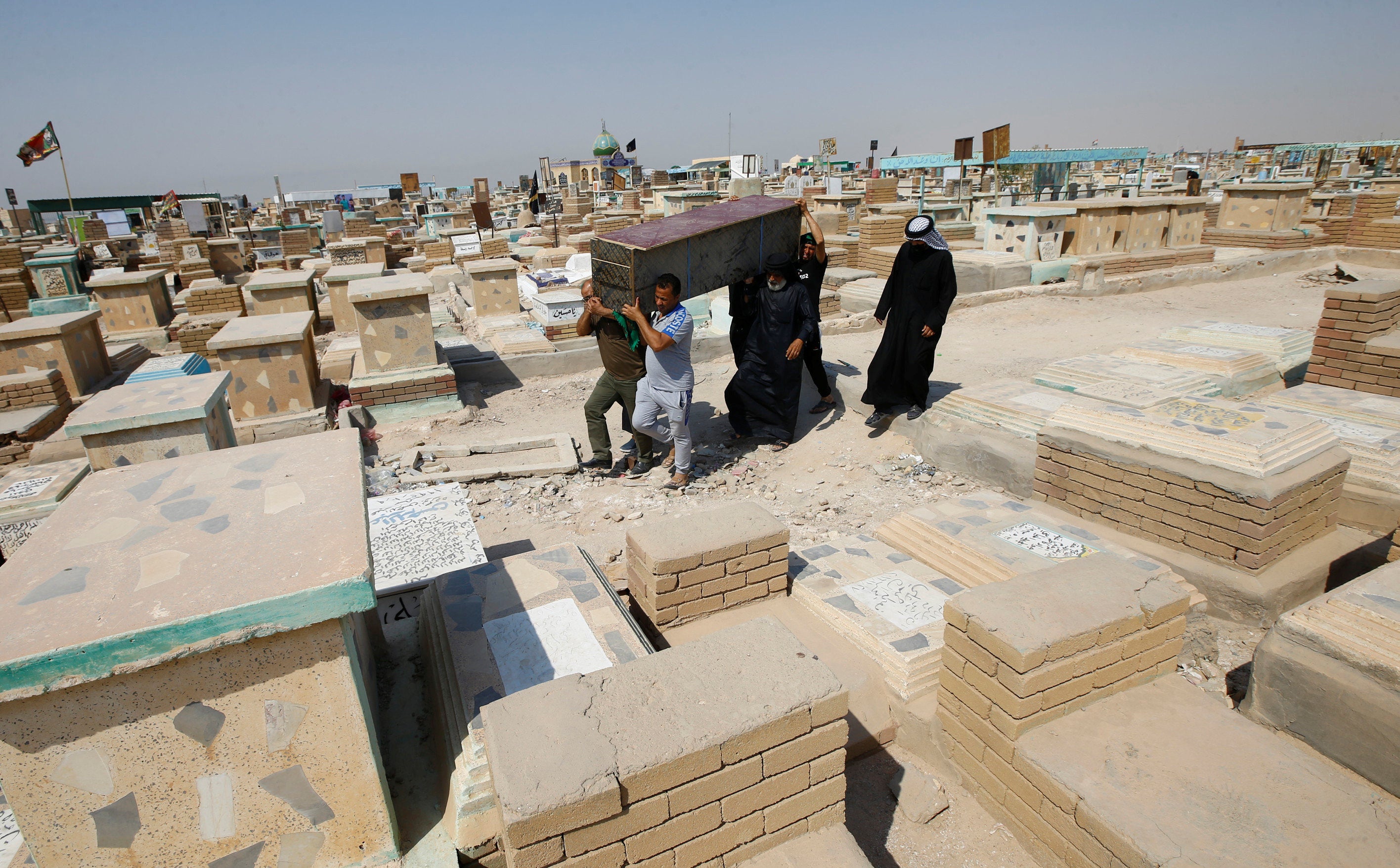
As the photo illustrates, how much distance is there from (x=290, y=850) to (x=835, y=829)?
156 cm

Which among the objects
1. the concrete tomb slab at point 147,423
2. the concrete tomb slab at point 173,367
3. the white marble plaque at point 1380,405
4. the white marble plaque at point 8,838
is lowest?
the white marble plaque at point 8,838

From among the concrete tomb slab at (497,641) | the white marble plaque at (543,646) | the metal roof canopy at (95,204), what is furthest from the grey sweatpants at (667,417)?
the metal roof canopy at (95,204)

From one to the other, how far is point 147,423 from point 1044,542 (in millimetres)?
4670

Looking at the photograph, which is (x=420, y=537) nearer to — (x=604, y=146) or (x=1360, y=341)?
(x=1360, y=341)

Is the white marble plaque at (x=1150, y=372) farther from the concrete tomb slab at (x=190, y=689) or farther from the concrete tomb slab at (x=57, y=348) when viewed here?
the concrete tomb slab at (x=57, y=348)

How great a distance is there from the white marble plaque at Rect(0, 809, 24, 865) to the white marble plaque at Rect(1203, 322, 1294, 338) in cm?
836

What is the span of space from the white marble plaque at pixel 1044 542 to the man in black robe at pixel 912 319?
1866 mm

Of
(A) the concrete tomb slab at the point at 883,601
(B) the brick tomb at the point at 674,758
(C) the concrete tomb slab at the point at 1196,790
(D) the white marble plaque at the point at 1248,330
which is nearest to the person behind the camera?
(B) the brick tomb at the point at 674,758

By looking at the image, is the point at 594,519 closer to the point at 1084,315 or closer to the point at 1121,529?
the point at 1121,529

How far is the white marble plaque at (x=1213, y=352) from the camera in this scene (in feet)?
19.0

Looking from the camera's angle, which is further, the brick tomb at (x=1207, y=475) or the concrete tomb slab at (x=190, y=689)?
the brick tomb at (x=1207, y=475)

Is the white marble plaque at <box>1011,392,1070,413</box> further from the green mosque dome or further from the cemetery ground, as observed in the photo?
the green mosque dome

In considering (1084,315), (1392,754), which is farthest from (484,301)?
(1392,754)

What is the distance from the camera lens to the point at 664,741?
1.92 metres
